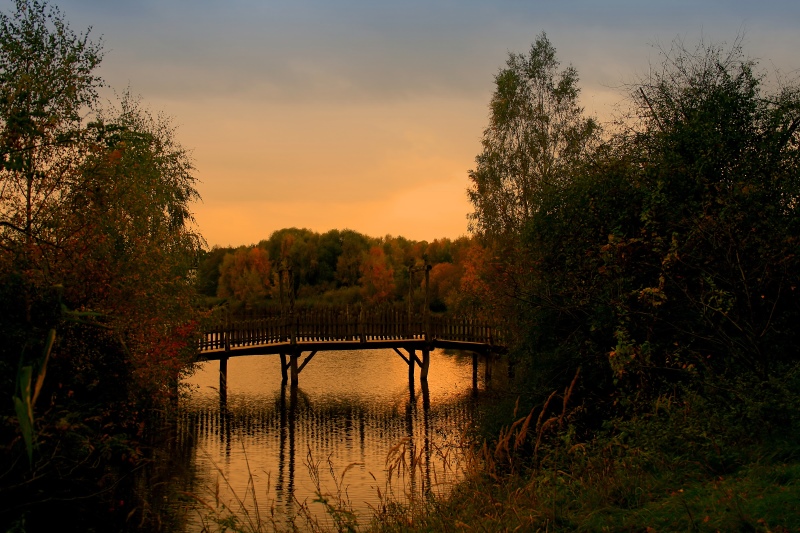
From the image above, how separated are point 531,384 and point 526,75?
17.3m

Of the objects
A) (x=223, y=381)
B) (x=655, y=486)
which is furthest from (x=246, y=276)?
(x=655, y=486)

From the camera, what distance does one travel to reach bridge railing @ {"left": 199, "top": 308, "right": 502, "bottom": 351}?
28141mm

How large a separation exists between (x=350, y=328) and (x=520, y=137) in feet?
33.9

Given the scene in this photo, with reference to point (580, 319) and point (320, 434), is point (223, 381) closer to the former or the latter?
point (320, 434)

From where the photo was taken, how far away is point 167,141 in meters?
25.9

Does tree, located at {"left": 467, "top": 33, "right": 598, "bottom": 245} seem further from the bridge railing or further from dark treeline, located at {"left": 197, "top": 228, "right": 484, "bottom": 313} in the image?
dark treeline, located at {"left": 197, "top": 228, "right": 484, "bottom": 313}

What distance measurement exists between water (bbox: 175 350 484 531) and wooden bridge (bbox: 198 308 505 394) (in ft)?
5.55

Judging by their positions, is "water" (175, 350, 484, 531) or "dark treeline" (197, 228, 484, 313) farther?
"dark treeline" (197, 228, 484, 313)

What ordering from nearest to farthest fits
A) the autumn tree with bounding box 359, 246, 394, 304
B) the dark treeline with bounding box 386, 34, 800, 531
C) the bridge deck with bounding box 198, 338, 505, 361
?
the dark treeline with bounding box 386, 34, 800, 531 → the bridge deck with bounding box 198, 338, 505, 361 → the autumn tree with bounding box 359, 246, 394, 304

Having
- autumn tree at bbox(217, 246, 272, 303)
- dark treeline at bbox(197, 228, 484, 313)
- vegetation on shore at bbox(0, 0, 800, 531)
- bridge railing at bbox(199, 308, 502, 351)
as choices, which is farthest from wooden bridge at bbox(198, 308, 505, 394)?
autumn tree at bbox(217, 246, 272, 303)

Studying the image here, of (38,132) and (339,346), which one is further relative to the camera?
(339,346)

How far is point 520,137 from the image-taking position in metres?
28.4

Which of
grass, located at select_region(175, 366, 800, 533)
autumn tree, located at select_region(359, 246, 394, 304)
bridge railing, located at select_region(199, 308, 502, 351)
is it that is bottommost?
grass, located at select_region(175, 366, 800, 533)

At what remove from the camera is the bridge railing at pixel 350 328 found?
1108 inches
